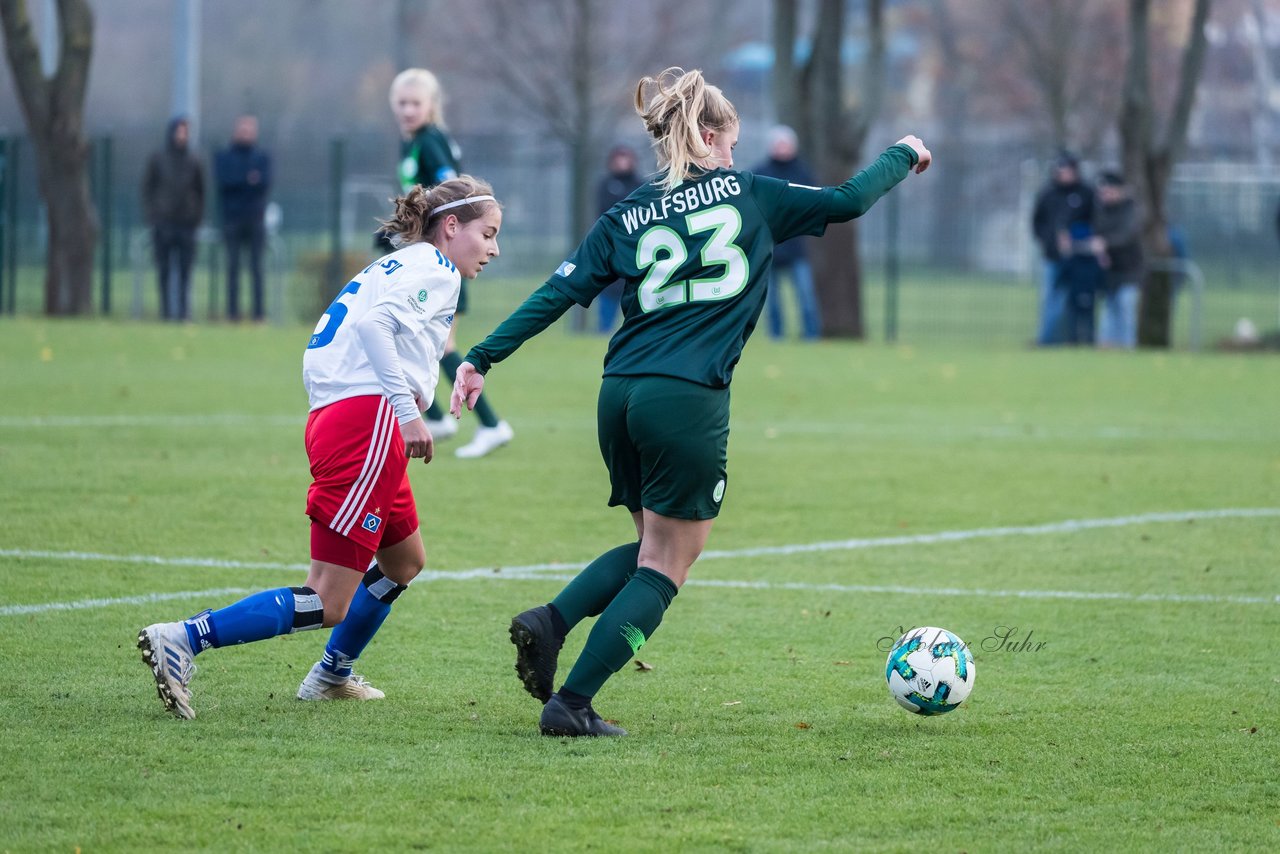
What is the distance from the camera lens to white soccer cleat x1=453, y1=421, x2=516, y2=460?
1110cm

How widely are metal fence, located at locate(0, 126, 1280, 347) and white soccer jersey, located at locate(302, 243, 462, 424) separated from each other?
18.2 metres

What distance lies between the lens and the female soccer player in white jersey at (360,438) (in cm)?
499

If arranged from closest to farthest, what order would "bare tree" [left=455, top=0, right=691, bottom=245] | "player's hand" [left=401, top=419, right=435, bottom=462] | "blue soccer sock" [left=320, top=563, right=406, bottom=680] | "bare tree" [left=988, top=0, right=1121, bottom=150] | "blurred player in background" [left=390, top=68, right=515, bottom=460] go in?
"player's hand" [left=401, top=419, right=435, bottom=462] < "blue soccer sock" [left=320, top=563, right=406, bottom=680] < "blurred player in background" [left=390, top=68, right=515, bottom=460] < "bare tree" [left=455, top=0, right=691, bottom=245] < "bare tree" [left=988, top=0, right=1121, bottom=150]

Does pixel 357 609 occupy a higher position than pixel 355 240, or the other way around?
pixel 357 609

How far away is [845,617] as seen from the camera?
6684mm

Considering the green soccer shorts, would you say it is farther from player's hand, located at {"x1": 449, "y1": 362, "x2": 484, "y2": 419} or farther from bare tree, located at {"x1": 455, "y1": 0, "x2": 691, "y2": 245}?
bare tree, located at {"x1": 455, "y1": 0, "x2": 691, "y2": 245}

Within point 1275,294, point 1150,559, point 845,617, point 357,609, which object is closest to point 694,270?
point 357,609

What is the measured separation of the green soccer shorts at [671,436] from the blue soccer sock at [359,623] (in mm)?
925

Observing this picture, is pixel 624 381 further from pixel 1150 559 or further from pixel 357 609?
pixel 1150 559

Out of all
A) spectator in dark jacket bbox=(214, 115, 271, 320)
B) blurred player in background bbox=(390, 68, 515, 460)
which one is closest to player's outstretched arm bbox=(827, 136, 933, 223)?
blurred player in background bbox=(390, 68, 515, 460)

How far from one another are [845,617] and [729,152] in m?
2.26

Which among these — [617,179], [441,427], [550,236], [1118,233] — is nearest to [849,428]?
[441,427]

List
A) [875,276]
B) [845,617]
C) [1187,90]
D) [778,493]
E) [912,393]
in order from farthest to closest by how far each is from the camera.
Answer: [875,276], [1187,90], [912,393], [778,493], [845,617]

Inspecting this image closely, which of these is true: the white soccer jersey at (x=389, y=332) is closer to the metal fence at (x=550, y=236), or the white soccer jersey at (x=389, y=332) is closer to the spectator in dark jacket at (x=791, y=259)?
the spectator in dark jacket at (x=791, y=259)
